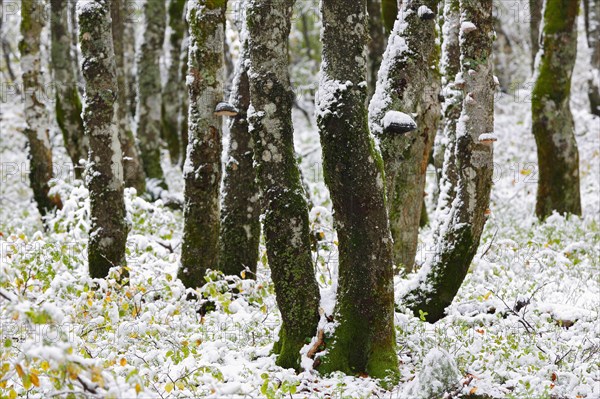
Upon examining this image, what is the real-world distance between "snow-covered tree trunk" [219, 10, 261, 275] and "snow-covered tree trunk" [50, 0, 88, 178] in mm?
5723

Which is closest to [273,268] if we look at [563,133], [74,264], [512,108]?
[74,264]

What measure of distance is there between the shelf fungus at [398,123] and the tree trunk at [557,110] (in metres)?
6.38

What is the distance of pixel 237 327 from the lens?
6402 millimetres

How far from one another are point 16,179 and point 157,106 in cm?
603

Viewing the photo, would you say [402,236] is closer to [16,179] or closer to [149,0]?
[149,0]

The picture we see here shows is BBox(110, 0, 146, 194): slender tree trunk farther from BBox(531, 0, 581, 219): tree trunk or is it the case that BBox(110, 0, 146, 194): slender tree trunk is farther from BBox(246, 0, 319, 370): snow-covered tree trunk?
BBox(246, 0, 319, 370): snow-covered tree trunk

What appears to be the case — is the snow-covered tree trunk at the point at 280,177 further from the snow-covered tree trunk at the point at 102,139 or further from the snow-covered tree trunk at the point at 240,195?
the snow-covered tree trunk at the point at 102,139

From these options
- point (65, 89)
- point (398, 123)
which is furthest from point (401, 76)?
point (65, 89)

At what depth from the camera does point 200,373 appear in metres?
→ 4.97

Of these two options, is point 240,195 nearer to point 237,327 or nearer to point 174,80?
point 237,327

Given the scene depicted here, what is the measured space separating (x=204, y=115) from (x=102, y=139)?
46.9 inches

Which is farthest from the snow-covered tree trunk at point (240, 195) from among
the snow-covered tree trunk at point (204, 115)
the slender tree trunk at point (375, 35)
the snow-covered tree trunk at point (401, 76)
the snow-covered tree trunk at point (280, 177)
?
the slender tree trunk at point (375, 35)

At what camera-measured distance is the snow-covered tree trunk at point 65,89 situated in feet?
40.9

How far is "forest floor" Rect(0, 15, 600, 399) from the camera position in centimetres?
446
